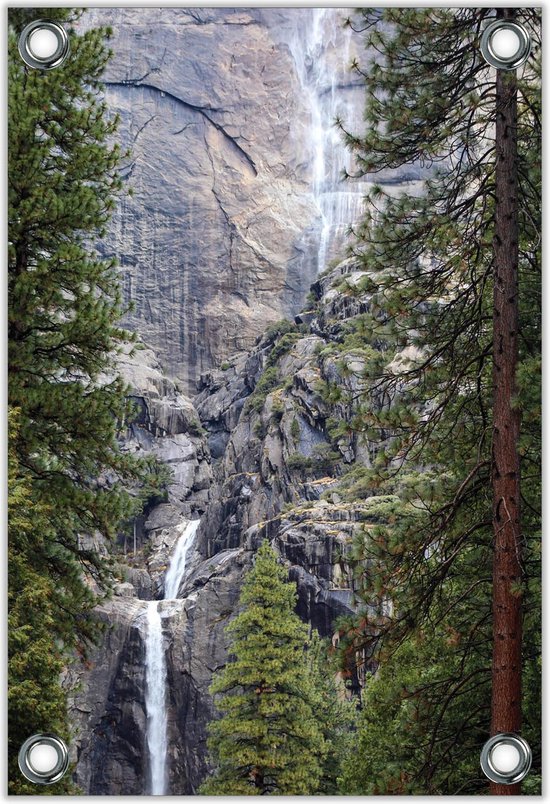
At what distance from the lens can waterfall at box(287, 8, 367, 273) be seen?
4.88 m

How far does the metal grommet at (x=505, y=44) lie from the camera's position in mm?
3955

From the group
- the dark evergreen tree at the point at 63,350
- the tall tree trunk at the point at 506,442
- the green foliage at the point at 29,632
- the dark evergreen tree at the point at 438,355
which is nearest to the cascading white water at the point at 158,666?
the dark evergreen tree at the point at 63,350

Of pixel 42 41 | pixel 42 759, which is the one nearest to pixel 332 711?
pixel 42 759

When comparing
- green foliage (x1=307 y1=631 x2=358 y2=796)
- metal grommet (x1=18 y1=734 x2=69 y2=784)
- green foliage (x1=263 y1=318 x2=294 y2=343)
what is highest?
green foliage (x1=263 y1=318 x2=294 y2=343)

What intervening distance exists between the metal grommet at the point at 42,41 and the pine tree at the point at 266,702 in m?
3.59

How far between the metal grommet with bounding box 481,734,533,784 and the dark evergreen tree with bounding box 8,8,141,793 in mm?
2184

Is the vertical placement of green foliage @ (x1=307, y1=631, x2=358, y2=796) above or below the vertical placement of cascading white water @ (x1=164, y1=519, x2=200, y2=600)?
below

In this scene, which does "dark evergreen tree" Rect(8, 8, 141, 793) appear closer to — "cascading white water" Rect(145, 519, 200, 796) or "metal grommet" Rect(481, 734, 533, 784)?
"cascading white water" Rect(145, 519, 200, 796)

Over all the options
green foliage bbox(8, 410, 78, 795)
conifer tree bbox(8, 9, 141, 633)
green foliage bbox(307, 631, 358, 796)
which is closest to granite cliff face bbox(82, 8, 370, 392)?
conifer tree bbox(8, 9, 141, 633)

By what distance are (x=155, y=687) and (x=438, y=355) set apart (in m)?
2.97

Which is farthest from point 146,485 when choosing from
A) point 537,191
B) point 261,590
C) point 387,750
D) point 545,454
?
point 537,191

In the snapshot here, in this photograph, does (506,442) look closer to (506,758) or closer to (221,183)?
(506,758)

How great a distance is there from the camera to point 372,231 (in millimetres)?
4465

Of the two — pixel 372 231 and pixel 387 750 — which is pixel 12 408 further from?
pixel 387 750
